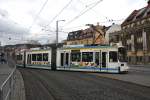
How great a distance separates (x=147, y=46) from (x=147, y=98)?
193ft

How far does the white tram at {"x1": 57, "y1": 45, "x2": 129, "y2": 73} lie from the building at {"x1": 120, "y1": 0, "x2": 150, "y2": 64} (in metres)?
39.1

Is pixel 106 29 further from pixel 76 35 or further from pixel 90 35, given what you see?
pixel 76 35

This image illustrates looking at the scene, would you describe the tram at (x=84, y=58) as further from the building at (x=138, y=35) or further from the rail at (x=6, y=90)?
the building at (x=138, y=35)

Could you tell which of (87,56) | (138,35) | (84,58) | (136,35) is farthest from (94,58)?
(136,35)

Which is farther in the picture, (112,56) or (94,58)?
(94,58)

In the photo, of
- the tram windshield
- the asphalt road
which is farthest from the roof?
the asphalt road

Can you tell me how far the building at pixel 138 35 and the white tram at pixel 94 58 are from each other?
3915 centimetres

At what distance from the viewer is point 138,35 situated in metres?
74.6

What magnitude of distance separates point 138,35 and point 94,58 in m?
46.4

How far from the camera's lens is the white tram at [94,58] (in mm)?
29312

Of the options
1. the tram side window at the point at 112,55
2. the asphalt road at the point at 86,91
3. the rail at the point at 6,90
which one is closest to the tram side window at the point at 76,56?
the tram side window at the point at 112,55

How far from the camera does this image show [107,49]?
1172 inches

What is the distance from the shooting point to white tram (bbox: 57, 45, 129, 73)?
29.3m

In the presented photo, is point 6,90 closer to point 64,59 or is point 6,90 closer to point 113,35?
point 64,59
